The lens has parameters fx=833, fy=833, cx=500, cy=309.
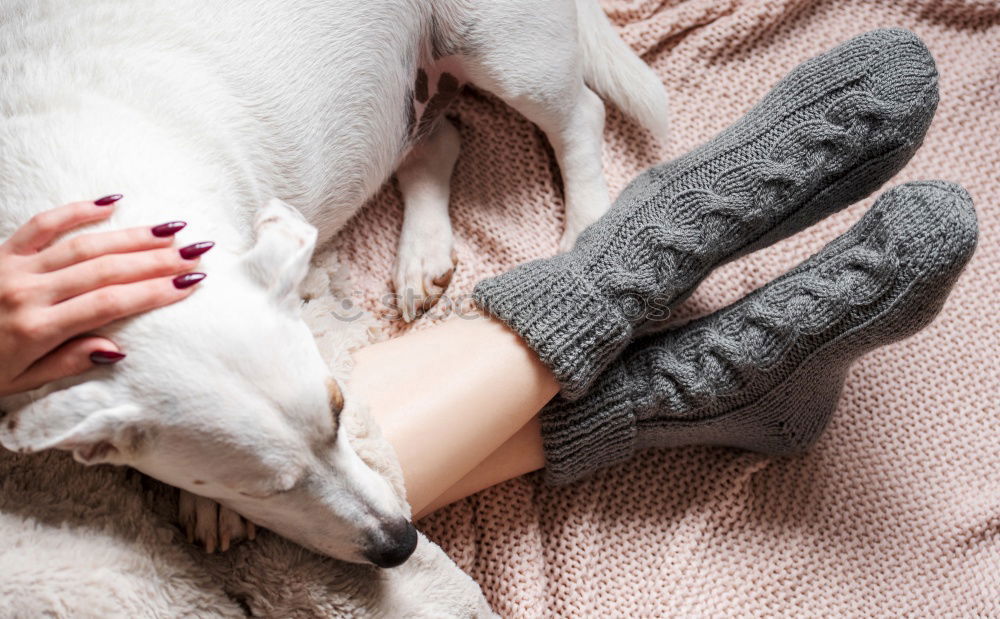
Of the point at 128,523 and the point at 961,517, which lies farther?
the point at 961,517

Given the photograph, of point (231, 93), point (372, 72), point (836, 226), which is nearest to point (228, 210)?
point (231, 93)

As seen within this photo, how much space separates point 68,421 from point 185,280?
192 millimetres

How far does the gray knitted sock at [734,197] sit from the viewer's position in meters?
1.38

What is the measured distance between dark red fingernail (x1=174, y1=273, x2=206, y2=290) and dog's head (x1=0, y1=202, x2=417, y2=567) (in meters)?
0.01

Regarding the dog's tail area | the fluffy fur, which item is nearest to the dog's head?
the fluffy fur

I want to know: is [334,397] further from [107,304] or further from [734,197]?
[734,197]

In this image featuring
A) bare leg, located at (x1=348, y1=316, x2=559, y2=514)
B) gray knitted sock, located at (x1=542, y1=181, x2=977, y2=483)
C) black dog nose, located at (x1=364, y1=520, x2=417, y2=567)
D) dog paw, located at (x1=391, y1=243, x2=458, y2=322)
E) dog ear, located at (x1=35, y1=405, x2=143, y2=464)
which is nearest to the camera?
dog ear, located at (x1=35, y1=405, x2=143, y2=464)

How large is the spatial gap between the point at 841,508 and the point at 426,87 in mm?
1088

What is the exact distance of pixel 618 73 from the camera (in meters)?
1.63

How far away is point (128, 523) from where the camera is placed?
1.09m

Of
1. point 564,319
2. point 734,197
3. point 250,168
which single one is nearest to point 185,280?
point 250,168

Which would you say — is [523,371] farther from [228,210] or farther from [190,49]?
[190,49]

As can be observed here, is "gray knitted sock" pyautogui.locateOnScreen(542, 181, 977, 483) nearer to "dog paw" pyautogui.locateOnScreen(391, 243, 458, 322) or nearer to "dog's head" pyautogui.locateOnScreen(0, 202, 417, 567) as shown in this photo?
"dog paw" pyautogui.locateOnScreen(391, 243, 458, 322)

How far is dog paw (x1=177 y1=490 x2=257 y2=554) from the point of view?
113cm
